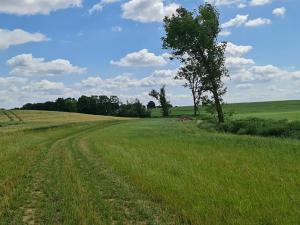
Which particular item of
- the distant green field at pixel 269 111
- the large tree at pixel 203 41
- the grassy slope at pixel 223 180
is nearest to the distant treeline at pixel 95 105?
the distant green field at pixel 269 111

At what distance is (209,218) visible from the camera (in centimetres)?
875

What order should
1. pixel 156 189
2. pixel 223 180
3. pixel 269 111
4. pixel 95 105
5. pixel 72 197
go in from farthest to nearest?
pixel 95 105 < pixel 269 111 < pixel 223 180 < pixel 156 189 < pixel 72 197

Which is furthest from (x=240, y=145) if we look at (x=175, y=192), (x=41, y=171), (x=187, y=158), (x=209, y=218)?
(x=209, y=218)

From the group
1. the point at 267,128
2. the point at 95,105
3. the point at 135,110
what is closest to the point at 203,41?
the point at 267,128

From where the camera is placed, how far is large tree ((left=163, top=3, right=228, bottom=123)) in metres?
46.6

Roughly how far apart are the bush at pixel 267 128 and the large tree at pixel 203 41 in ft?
27.6

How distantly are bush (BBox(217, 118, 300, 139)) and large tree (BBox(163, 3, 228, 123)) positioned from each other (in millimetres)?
8411

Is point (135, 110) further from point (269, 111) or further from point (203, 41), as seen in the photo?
point (203, 41)

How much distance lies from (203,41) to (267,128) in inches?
626

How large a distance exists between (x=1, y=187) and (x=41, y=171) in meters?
3.58

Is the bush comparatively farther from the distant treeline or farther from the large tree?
the distant treeline

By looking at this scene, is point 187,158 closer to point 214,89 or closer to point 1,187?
point 1,187

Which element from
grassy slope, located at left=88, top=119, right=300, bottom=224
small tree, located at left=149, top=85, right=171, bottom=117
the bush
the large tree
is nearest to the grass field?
grassy slope, located at left=88, top=119, right=300, bottom=224

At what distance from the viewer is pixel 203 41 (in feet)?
152
